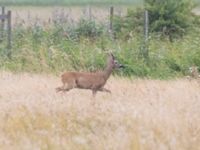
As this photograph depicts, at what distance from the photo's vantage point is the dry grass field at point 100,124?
23.6 feet

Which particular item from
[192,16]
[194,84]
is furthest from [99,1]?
[194,84]

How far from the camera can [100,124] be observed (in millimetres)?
8094

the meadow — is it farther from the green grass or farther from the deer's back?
the green grass

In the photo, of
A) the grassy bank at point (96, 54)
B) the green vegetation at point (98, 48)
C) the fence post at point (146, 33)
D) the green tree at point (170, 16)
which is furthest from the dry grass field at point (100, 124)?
the green tree at point (170, 16)

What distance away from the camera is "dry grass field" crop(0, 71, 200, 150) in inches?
283

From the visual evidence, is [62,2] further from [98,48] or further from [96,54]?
[96,54]

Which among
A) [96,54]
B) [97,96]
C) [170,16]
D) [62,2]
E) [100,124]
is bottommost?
[62,2]

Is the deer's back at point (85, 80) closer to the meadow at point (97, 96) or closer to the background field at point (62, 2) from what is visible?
the meadow at point (97, 96)

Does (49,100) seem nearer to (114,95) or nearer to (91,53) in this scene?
(114,95)

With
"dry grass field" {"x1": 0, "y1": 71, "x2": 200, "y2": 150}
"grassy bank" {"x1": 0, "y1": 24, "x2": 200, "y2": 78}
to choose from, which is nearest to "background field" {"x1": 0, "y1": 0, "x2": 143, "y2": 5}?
"grassy bank" {"x1": 0, "y1": 24, "x2": 200, "y2": 78}

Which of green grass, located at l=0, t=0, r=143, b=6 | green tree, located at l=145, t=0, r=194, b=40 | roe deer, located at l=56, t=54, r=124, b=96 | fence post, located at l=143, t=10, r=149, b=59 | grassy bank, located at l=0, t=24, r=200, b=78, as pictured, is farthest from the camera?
green grass, located at l=0, t=0, r=143, b=6

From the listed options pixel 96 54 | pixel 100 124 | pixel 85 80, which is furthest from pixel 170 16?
pixel 100 124

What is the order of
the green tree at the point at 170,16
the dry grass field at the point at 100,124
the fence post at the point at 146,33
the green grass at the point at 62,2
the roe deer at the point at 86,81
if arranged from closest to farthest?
1. the dry grass field at the point at 100,124
2. the roe deer at the point at 86,81
3. the fence post at the point at 146,33
4. the green tree at the point at 170,16
5. the green grass at the point at 62,2

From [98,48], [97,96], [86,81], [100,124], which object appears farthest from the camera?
[98,48]
